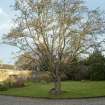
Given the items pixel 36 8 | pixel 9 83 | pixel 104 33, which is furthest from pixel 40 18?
pixel 9 83

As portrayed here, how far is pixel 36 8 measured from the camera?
27484 millimetres

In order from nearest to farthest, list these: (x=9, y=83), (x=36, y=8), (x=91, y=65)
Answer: (x=36, y=8)
(x=9, y=83)
(x=91, y=65)

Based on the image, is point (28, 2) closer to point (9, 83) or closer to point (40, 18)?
point (40, 18)

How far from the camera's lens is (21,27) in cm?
2802

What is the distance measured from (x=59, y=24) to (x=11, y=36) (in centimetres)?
443

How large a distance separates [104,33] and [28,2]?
736 centimetres

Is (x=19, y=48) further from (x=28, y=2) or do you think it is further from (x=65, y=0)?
(x=65, y=0)

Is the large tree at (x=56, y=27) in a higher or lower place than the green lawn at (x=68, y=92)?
higher

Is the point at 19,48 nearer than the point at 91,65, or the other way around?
the point at 19,48

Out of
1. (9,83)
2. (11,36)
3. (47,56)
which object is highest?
(11,36)

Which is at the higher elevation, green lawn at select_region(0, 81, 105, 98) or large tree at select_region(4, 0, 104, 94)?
large tree at select_region(4, 0, 104, 94)

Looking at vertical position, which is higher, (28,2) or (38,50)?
(28,2)

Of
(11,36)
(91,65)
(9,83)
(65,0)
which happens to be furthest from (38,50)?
(91,65)

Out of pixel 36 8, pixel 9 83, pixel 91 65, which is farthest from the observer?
pixel 91 65
